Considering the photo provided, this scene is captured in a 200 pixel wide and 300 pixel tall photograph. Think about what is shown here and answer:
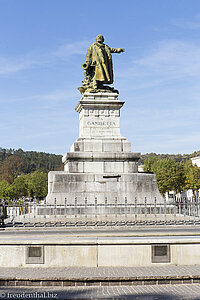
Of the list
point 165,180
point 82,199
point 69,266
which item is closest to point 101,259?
point 69,266

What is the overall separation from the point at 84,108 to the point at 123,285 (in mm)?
13814

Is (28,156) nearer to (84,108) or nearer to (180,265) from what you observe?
(84,108)

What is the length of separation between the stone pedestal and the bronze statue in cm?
90

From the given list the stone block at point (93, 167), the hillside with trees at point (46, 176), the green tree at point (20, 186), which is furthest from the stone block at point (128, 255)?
the green tree at point (20, 186)

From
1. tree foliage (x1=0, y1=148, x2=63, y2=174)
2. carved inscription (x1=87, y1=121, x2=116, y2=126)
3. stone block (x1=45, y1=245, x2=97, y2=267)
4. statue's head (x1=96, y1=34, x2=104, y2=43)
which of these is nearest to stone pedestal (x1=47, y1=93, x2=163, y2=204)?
carved inscription (x1=87, y1=121, x2=116, y2=126)

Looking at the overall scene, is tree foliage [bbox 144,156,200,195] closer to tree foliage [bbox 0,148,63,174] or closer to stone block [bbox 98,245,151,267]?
stone block [bbox 98,245,151,267]

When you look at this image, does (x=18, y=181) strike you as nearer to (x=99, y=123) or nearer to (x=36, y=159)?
(x=99, y=123)

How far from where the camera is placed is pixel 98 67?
72.0 ft

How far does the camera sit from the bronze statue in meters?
21.9

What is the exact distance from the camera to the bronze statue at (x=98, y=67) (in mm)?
21922

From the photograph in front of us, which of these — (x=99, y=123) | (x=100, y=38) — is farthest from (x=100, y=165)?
(x=100, y=38)

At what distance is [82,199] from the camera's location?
18516 mm

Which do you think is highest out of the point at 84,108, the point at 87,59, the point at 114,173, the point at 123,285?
the point at 87,59

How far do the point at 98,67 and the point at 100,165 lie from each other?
18.9ft
